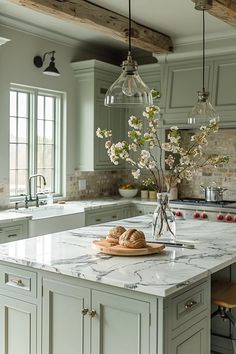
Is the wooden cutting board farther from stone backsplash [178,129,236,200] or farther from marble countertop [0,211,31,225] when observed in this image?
stone backsplash [178,129,236,200]

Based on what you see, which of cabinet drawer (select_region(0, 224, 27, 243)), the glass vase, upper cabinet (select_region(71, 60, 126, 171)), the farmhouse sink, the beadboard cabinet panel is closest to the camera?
the beadboard cabinet panel

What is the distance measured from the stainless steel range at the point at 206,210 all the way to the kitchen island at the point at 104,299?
209 centimetres

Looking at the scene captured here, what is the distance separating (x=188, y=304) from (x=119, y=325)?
36 centimetres

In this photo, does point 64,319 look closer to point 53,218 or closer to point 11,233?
point 11,233

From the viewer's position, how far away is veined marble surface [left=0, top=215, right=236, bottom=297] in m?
2.16

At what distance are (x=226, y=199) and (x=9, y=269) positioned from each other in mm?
3649

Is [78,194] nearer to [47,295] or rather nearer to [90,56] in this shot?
[90,56]

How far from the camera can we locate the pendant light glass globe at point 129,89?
9.09 ft

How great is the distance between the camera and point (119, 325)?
2.21 meters

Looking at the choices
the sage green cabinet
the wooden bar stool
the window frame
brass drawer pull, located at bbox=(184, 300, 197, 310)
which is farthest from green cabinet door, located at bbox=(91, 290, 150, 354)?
the window frame

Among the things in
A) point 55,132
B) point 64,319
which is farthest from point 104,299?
point 55,132

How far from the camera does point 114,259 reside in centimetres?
256

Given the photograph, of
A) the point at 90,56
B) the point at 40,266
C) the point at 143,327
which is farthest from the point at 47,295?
the point at 90,56

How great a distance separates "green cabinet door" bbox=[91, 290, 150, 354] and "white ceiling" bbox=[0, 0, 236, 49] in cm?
289
